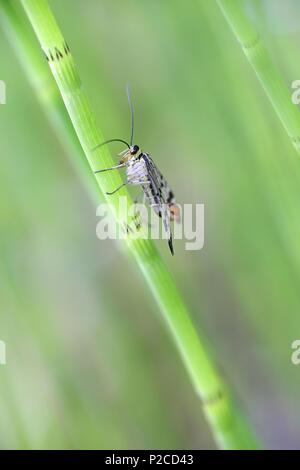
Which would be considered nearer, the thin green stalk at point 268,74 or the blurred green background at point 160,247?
the thin green stalk at point 268,74

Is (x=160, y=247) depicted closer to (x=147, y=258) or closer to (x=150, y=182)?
(x=150, y=182)

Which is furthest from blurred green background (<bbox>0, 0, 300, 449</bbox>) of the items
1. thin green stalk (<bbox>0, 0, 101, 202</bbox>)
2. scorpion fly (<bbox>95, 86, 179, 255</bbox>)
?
thin green stalk (<bbox>0, 0, 101, 202</bbox>)

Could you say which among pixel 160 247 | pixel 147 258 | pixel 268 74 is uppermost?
Result: pixel 268 74

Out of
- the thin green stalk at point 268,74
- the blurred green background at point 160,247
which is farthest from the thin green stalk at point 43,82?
the blurred green background at point 160,247

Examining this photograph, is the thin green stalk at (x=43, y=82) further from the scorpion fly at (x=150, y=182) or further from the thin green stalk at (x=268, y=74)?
the thin green stalk at (x=268, y=74)

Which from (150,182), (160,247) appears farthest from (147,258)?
(160,247)

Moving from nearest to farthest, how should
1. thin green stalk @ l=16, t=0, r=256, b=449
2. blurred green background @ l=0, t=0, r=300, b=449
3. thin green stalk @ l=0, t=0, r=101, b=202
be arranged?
thin green stalk @ l=16, t=0, r=256, b=449 < thin green stalk @ l=0, t=0, r=101, b=202 < blurred green background @ l=0, t=0, r=300, b=449

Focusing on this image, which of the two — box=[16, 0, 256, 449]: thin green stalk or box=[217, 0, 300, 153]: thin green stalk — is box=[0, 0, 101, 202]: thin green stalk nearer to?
box=[16, 0, 256, 449]: thin green stalk
